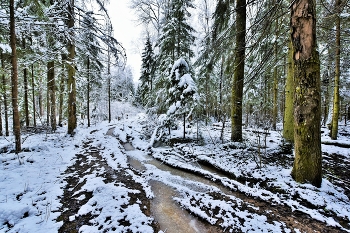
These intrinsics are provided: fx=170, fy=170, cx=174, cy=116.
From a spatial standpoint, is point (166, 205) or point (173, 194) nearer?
point (166, 205)

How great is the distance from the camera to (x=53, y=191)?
12.6ft

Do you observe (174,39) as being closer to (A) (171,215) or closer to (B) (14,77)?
(B) (14,77)

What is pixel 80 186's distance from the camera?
4141 mm

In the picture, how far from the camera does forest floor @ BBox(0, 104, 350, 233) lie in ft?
9.32

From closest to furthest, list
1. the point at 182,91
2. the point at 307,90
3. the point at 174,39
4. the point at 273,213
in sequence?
the point at 273,213 → the point at 307,90 → the point at 182,91 → the point at 174,39

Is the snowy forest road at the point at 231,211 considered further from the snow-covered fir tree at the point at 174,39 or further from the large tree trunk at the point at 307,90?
the snow-covered fir tree at the point at 174,39

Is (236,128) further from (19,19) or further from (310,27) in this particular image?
(19,19)

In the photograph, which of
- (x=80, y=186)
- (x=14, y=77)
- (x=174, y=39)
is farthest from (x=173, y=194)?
(x=174, y=39)

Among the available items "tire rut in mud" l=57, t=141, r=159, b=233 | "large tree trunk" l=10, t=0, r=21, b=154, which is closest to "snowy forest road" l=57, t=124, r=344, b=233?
"tire rut in mud" l=57, t=141, r=159, b=233

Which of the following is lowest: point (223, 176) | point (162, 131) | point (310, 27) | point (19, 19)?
point (223, 176)

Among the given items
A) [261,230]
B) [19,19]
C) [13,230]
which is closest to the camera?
[13,230]

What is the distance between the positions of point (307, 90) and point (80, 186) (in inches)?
220

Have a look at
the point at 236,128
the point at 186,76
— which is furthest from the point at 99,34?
the point at 236,128

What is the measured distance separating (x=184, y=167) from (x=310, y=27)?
4840 millimetres
